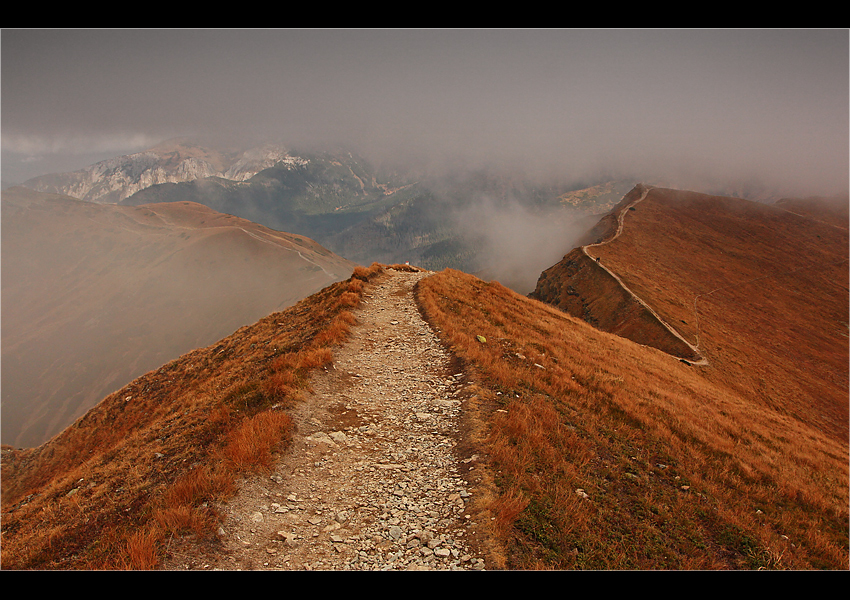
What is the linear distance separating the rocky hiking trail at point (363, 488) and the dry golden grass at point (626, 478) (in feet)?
3.10

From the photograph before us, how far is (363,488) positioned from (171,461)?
5754mm

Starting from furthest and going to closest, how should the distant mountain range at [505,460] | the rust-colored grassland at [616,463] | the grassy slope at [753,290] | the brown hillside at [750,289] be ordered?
1. the brown hillside at [750,289]
2. the grassy slope at [753,290]
3. the rust-colored grassland at [616,463]
4. the distant mountain range at [505,460]

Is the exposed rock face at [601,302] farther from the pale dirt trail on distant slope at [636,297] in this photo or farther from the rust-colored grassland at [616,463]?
the rust-colored grassland at [616,463]

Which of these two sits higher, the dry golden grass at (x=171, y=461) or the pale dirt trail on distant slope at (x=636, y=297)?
the dry golden grass at (x=171, y=461)

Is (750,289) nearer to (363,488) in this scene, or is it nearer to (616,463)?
(616,463)

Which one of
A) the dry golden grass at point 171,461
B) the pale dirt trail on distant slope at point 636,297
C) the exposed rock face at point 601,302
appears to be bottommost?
the exposed rock face at point 601,302

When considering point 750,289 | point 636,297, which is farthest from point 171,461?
point 750,289

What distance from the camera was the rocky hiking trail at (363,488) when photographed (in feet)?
22.5

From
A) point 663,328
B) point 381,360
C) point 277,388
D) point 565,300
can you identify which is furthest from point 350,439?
point 565,300

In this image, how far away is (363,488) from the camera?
9.01 m

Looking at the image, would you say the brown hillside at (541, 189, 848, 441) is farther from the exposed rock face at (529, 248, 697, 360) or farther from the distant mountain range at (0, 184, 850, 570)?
the distant mountain range at (0, 184, 850, 570)

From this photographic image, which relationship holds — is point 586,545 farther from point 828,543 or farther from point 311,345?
point 311,345

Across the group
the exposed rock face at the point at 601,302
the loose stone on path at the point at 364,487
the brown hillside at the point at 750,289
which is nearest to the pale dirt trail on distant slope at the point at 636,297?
the exposed rock face at the point at 601,302

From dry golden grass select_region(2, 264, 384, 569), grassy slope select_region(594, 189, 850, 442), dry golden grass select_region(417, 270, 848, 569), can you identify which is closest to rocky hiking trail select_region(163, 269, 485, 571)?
dry golden grass select_region(2, 264, 384, 569)
